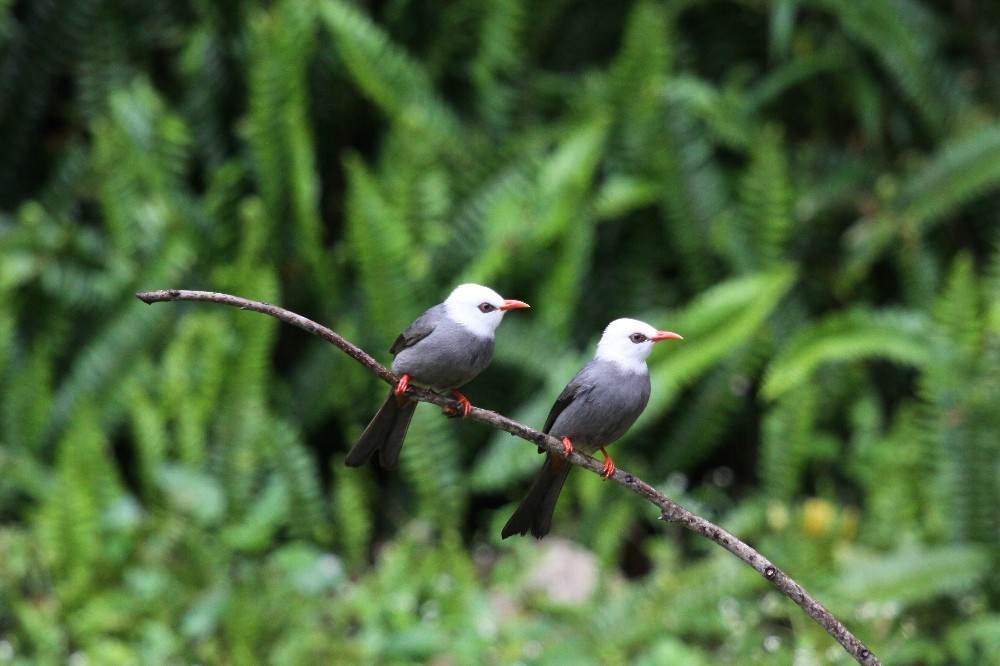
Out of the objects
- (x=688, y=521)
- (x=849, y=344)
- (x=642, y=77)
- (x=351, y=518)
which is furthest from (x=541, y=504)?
(x=642, y=77)

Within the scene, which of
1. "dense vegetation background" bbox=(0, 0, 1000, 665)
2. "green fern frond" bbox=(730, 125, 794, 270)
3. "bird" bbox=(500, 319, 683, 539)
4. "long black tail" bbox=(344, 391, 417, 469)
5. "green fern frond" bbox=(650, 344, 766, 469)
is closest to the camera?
"long black tail" bbox=(344, 391, 417, 469)

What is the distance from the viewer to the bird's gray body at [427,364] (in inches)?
47.1

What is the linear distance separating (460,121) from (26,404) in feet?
7.92

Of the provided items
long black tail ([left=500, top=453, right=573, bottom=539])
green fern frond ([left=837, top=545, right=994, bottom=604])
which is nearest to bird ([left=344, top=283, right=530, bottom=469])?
long black tail ([left=500, top=453, right=573, bottom=539])

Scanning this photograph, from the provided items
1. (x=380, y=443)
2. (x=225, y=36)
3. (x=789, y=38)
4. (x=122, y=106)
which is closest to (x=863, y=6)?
(x=789, y=38)

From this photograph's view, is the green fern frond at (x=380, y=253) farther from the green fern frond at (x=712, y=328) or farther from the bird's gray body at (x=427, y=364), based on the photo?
the bird's gray body at (x=427, y=364)

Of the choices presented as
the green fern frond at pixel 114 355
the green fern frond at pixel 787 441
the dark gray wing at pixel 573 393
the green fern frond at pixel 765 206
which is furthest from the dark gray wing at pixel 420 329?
the green fern frond at pixel 765 206

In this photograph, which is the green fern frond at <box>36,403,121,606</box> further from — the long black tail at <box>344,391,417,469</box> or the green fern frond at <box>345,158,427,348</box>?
the long black tail at <box>344,391,417,469</box>

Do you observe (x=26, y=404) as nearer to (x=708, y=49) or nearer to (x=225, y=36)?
(x=225, y=36)


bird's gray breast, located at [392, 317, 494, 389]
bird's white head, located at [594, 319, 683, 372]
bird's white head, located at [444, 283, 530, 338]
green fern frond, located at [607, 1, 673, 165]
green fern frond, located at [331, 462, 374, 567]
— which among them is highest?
green fern frond, located at [607, 1, 673, 165]

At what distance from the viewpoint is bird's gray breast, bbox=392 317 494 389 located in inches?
48.1

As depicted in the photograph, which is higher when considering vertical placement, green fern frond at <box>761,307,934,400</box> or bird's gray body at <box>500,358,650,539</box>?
green fern frond at <box>761,307,934,400</box>

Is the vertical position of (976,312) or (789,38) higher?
(789,38)

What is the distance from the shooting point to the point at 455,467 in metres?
4.54
